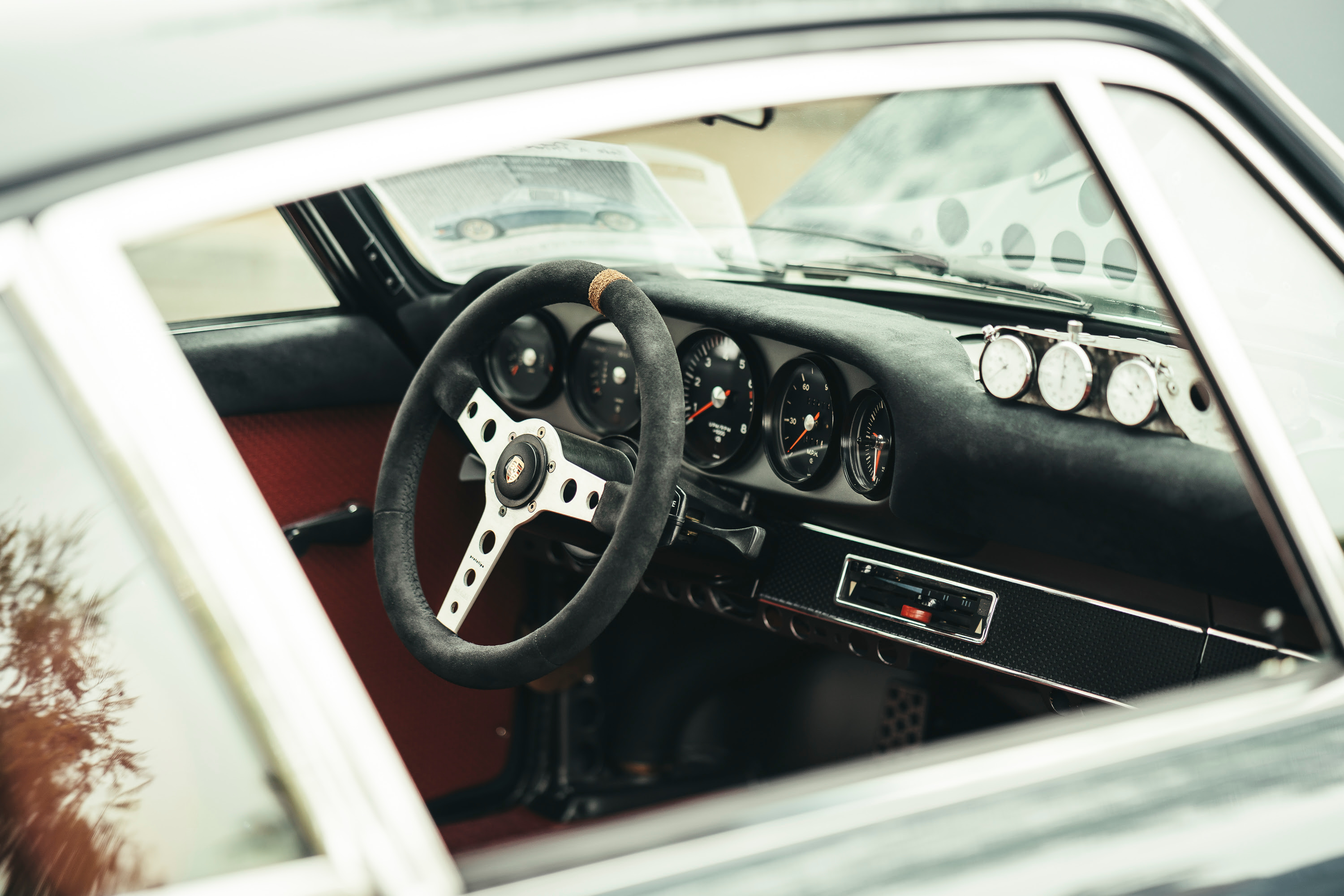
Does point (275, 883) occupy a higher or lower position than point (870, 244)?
lower

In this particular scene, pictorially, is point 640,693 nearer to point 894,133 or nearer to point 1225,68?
point 894,133

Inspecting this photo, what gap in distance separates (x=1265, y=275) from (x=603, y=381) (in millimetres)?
1337

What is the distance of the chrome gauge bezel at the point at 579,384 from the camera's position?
2070 mm

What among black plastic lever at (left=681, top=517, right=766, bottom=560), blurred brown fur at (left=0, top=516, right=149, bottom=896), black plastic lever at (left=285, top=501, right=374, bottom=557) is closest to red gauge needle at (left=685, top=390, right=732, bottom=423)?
black plastic lever at (left=681, top=517, right=766, bottom=560)

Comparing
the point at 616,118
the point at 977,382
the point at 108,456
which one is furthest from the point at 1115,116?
the point at 108,456

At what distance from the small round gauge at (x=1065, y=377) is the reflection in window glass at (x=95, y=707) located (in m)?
1.10

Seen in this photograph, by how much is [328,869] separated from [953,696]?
1775 mm

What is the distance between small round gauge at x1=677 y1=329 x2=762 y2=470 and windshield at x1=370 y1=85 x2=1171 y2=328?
293mm

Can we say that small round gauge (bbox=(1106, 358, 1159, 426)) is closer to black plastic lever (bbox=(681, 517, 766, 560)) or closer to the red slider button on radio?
the red slider button on radio

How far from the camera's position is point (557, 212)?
2.26m

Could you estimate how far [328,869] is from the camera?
0.59 m

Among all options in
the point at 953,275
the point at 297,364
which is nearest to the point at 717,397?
the point at 953,275

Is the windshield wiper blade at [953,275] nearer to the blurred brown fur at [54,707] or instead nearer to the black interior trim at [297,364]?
the black interior trim at [297,364]

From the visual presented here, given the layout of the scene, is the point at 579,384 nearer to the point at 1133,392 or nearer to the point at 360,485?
the point at 360,485
